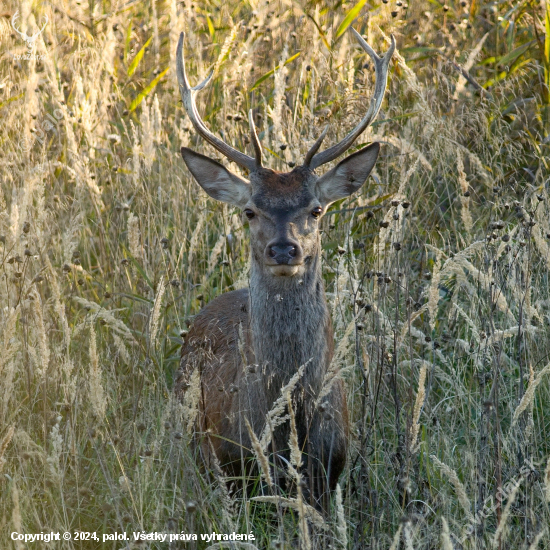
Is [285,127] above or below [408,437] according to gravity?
above

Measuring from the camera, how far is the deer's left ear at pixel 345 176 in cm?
457

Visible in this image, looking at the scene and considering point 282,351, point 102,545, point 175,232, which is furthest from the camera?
point 175,232

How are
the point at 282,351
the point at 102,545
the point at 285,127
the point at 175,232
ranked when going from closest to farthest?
1. the point at 102,545
2. the point at 282,351
3. the point at 175,232
4. the point at 285,127

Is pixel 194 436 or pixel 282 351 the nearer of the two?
pixel 282 351

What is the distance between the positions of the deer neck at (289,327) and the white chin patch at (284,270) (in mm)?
126

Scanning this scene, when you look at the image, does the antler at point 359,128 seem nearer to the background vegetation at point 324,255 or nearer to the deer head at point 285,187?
the deer head at point 285,187

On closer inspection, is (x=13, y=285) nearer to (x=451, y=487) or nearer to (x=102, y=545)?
(x=102, y=545)

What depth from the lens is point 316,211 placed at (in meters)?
4.34

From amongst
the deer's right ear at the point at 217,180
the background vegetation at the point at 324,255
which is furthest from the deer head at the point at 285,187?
→ the background vegetation at the point at 324,255

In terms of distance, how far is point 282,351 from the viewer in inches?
161

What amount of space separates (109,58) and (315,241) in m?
2.81

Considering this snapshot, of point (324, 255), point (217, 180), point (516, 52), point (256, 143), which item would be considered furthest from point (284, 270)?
point (516, 52)

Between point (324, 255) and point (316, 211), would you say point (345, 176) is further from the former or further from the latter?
point (324, 255)

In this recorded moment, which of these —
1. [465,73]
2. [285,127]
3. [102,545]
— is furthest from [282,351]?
[465,73]
